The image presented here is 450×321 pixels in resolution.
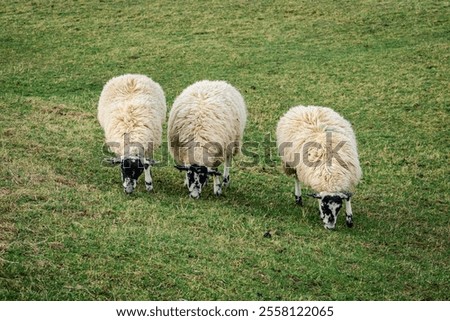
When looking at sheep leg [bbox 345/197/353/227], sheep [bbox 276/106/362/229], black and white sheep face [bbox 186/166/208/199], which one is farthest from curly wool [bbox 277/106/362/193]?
black and white sheep face [bbox 186/166/208/199]

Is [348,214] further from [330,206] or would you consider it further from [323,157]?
[323,157]

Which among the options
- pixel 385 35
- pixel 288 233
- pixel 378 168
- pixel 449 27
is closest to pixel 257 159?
pixel 378 168

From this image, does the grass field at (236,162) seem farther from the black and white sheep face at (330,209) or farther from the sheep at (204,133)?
the sheep at (204,133)

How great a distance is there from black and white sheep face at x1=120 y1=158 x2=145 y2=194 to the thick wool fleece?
104cm

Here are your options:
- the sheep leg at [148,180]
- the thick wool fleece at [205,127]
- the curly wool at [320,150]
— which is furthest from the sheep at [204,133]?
the curly wool at [320,150]

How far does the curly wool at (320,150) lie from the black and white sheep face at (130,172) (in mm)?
3068

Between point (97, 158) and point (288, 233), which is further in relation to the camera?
point (97, 158)

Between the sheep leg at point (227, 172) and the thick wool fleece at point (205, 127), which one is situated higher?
the thick wool fleece at point (205, 127)

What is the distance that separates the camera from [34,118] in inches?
707

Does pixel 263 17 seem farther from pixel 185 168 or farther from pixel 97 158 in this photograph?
pixel 185 168

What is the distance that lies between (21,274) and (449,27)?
24038 millimetres

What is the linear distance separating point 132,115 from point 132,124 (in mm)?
302

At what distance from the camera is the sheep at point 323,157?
38.7 feet

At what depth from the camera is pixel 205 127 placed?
1298cm
